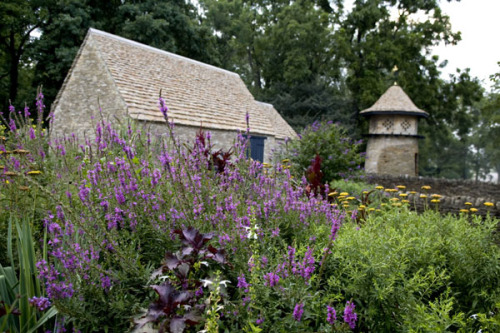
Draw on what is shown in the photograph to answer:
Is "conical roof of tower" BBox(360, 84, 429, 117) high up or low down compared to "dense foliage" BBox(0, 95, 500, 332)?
up

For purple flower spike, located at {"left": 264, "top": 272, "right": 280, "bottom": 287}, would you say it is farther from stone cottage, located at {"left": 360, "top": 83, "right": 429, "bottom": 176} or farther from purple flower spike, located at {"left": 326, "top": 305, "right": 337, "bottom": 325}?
stone cottage, located at {"left": 360, "top": 83, "right": 429, "bottom": 176}

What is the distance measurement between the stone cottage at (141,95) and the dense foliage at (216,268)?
892 centimetres

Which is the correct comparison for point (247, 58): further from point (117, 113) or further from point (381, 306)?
point (381, 306)

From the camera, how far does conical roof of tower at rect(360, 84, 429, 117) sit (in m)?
23.5

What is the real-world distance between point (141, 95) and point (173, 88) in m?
2.38

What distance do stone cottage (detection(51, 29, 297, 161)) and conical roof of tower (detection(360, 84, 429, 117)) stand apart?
31.0ft

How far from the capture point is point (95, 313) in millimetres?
2186

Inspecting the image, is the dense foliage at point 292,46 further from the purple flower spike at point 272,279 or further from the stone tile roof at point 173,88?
the purple flower spike at point 272,279

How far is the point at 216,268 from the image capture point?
2.47 m

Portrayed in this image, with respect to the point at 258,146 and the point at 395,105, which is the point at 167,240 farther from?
the point at 395,105

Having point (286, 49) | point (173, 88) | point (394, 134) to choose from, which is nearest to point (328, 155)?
point (173, 88)

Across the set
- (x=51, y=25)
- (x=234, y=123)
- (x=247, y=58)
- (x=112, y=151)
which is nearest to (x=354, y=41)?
(x=247, y=58)

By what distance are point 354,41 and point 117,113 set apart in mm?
21759

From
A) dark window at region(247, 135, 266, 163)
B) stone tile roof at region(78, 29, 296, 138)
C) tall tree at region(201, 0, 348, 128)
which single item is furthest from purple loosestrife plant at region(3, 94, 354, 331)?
tall tree at region(201, 0, 348, 128)
